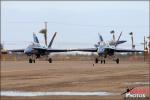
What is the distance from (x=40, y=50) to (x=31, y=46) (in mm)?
2139

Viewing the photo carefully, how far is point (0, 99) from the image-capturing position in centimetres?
1477

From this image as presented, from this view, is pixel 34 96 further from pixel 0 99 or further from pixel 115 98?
pixel 115 98

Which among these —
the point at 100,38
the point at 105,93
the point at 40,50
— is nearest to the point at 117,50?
the point at 100,38

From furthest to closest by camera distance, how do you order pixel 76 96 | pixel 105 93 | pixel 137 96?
pixel 105 93, pixel 76 96, pixel 137 96

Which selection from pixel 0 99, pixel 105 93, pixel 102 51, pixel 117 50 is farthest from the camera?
pixel 117 50

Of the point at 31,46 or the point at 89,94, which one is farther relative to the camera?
the point at 31,46

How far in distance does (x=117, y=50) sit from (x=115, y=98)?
62.7m

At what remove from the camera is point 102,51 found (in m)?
72.4

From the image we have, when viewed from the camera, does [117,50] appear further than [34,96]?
Yes

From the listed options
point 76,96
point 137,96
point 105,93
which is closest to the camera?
point 137,96

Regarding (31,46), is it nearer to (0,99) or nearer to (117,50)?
(117,50)

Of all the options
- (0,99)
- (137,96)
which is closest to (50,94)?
(0,99)

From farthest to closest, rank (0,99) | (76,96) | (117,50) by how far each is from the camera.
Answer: (117,50) < (76,96) < (0,99)

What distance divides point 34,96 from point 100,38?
214ft
